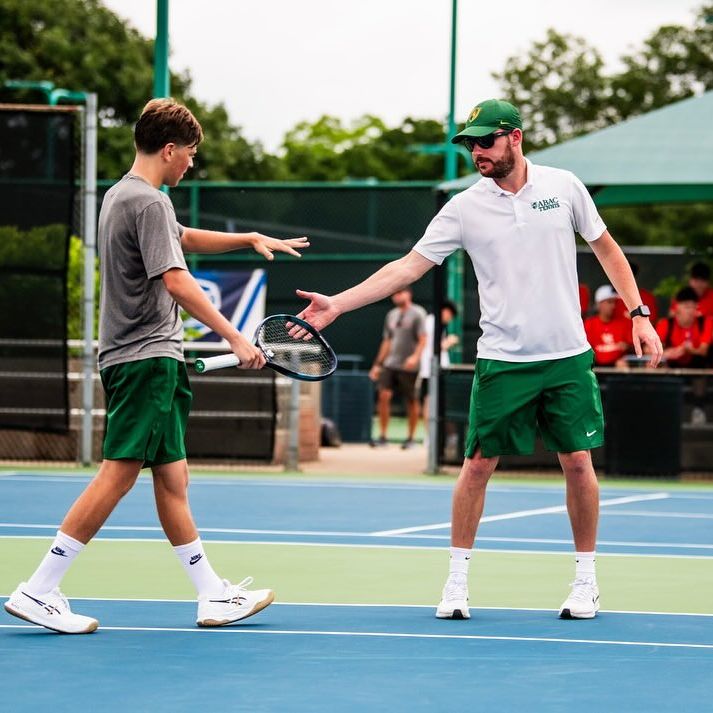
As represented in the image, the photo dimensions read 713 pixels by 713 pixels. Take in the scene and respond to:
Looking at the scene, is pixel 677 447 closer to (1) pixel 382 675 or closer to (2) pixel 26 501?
(2) pixel 26 501

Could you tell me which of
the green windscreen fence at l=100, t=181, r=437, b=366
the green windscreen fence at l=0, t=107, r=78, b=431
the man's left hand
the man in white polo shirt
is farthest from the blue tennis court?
the green windscreen fence at l=100, t=181, r=437, b=366

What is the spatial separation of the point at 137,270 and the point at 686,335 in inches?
396

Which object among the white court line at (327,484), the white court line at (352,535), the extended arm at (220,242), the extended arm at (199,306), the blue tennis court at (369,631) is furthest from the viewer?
the white court line at (327,484)

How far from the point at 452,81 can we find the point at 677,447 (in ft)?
43.7

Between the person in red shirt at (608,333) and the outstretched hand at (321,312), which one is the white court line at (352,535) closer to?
the outstretched hand at (321,312)

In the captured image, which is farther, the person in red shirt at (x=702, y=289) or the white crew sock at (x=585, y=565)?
the person in red shirt at (x=702, y=289)

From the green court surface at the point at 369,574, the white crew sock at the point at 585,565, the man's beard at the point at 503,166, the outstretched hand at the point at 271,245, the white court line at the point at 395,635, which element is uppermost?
the man's beard at the point at 503,166

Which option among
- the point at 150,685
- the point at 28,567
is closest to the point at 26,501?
the point at 28,567

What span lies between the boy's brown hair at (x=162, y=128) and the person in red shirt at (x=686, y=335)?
967cm

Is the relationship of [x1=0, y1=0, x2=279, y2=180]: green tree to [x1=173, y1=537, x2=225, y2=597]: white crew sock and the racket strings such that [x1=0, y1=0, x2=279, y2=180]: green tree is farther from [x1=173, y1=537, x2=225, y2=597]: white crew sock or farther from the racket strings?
[x1=173, y1=537, x2=225, y2=597]: white crew sock

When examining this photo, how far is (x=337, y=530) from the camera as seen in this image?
10180 millimetres

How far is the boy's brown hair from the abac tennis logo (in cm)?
136

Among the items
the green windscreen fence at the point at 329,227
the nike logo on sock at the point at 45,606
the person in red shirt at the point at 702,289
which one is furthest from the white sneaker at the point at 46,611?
the green windscreen fence at the point at 329,227

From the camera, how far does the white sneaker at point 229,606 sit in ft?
20.8
